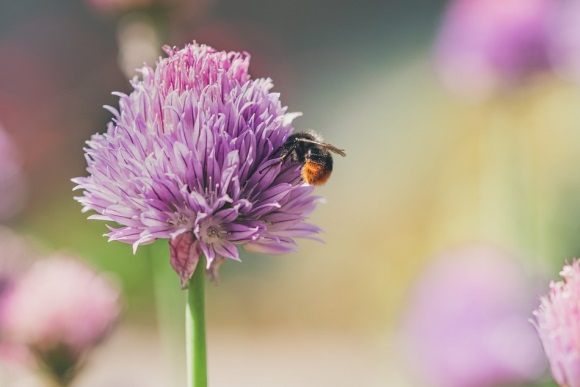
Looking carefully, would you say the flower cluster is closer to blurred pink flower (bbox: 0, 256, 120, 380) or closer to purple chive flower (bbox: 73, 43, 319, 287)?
blurred pink flower (bbox: 0, 256, 120, 380)

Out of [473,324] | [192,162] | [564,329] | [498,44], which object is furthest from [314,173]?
[498,44]

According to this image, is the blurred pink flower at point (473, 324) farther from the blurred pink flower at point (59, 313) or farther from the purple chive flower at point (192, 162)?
the purple chive flower at point (192, 162)

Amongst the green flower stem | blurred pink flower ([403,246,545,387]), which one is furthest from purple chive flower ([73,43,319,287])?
blurred pink flower ([403,246,545,387])

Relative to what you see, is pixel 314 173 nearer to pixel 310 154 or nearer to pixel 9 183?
pixel 310 154

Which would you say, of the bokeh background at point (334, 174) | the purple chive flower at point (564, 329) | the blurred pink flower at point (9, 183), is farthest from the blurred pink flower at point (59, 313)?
the bokeh background at point (334, 174)

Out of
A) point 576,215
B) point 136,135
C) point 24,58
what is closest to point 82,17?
point 24,58
